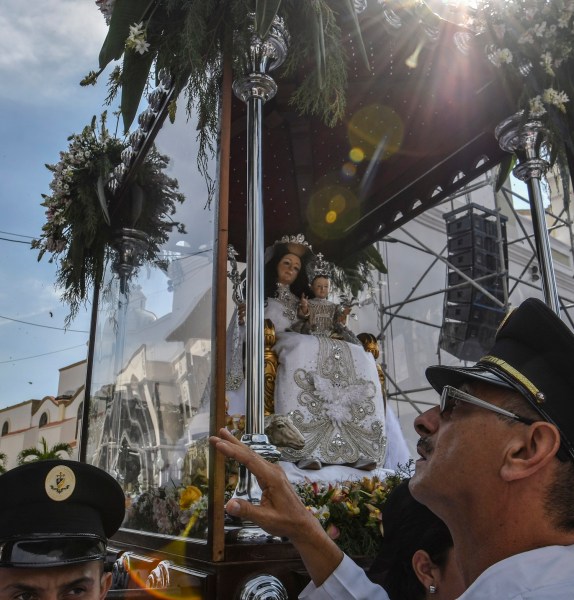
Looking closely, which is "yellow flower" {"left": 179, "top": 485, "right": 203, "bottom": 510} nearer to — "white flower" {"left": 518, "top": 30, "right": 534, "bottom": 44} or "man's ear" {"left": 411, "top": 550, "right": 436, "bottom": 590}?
"man's ear" {"left": 411, "top": 550, "right": 436, "bottom": 590}

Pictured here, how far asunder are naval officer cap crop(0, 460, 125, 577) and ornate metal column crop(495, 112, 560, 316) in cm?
264

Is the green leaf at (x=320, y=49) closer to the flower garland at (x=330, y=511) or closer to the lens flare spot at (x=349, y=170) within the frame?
the flower garland at (x=330, y=511)

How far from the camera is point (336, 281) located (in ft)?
18.1

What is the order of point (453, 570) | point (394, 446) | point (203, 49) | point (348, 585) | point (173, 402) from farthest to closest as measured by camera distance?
point (394, 446) < point (173, 402) < point (203, 49) < point (348, 585) < point (453, 570)

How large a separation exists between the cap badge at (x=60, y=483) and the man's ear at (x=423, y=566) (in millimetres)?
978

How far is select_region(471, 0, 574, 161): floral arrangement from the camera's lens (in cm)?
341

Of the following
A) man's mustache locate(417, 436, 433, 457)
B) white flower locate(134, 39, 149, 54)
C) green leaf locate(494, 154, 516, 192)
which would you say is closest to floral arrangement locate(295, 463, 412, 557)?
man's mustache locate(417, 436, 433, 457)

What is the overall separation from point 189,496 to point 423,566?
108 centimetres

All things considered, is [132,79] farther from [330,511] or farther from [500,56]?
[330,511]

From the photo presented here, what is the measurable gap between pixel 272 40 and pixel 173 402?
1.73m

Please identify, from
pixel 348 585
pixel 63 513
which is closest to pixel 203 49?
pixel 63 513

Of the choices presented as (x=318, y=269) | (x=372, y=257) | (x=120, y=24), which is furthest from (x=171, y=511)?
(x=372, y=257)

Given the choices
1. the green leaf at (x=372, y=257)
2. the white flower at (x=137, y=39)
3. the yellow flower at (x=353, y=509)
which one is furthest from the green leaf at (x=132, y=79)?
the green leaf at (x=372, y=257)

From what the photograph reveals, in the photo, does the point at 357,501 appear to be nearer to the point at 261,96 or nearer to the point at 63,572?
the point at 63,572
